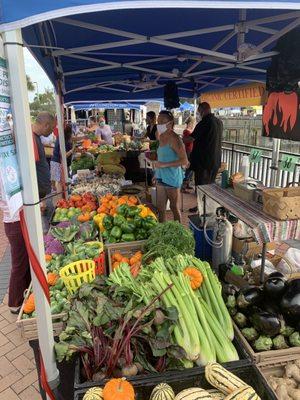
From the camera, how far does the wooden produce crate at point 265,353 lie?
1.92m

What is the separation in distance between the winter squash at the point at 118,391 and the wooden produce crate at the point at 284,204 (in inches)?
70.1

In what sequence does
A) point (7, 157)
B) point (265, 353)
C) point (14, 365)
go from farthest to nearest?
point (14, 365), point (265, 353), point (7, 157)

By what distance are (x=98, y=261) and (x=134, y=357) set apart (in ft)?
4.61

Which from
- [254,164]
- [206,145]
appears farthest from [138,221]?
[254,164]

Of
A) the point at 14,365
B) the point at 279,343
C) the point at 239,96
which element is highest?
the point at 239,96

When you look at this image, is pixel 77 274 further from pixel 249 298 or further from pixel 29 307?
pixel 249 298

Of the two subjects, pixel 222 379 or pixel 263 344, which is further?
pixel 263 344

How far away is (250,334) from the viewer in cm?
207

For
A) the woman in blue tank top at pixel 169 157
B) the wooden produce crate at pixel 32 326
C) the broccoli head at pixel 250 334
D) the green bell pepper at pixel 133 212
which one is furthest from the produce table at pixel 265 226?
the woman in blue tank top at pixel 169 157

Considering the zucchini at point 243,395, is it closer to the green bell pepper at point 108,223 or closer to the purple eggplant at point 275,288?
the purple eggplant at point 275,288

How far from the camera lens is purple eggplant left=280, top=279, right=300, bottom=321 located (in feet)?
7.02

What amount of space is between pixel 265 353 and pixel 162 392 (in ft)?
2.50

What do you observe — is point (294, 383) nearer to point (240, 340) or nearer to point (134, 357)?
point (240, 340)

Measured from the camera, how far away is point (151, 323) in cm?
180
